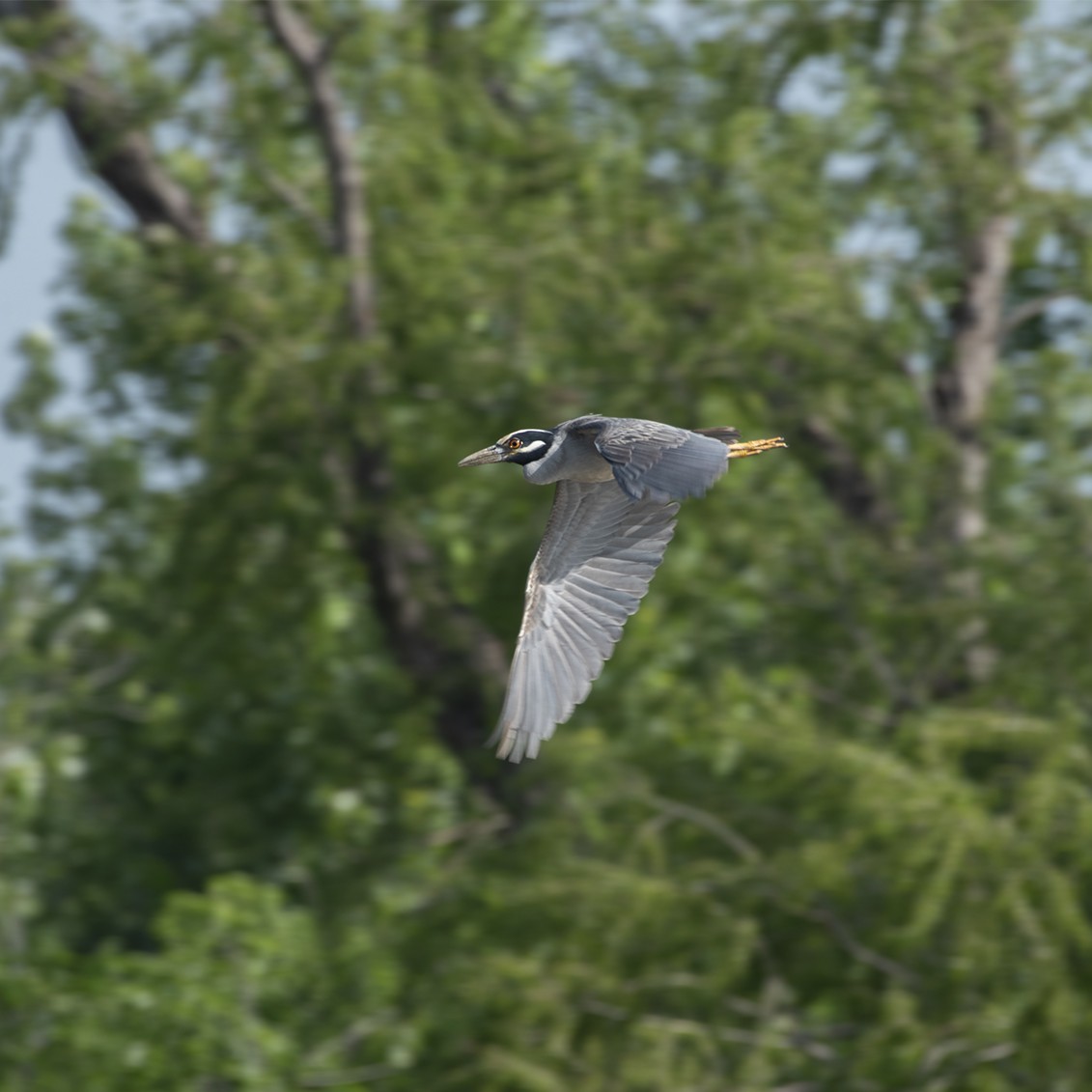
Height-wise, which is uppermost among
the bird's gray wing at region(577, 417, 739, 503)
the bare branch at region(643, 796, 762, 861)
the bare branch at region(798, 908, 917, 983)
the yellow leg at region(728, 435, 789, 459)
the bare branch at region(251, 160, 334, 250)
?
the bare branch at region(251, 160, 334, 250)

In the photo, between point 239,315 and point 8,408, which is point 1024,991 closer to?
point 239,315

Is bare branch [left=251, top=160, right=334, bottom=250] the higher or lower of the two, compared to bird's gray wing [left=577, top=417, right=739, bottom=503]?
higher

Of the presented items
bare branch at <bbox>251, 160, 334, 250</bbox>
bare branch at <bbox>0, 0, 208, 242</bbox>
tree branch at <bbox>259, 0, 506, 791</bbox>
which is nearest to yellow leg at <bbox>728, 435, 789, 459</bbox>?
tree branch at <bbox>259, 0, 506, 791</bbox>

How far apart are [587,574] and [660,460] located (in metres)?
1.42

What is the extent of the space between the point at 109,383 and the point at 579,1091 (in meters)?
5.69

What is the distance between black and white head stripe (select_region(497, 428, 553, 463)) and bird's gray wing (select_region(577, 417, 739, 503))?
32.8 inches

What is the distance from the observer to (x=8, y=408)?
46.1 ft

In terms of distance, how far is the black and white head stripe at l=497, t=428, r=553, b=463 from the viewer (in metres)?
6.81

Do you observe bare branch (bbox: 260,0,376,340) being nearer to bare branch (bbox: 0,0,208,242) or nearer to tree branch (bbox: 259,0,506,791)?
tree branch (bbox: 259,0,506,791)

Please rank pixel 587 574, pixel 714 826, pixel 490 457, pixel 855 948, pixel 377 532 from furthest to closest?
pixel 377 532 → pixel 714 826 → pixel 855 948 → pixel 490 457 → pixel 587 574

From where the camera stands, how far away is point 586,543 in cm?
692

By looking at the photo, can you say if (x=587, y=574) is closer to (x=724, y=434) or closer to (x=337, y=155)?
(x=724, y=434)

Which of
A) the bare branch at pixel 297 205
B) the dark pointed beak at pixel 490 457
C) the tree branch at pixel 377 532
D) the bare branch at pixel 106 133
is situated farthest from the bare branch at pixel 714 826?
the bare branch at pixel 106 133

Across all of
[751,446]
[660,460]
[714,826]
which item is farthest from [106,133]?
[660,460]
